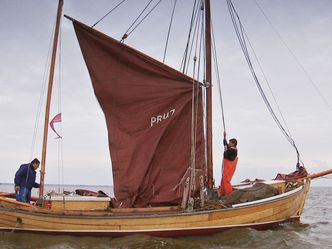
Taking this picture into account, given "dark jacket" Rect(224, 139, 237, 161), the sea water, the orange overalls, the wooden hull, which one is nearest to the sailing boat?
the wooden hull

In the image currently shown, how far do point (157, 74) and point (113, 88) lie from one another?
174cm

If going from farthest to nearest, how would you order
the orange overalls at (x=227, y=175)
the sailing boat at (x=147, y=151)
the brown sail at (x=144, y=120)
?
1. the brown sail at (x=144, y=120)
2. the orange overalls at (x=227, y=175)
3. the sailing boat at (x=147, y=151)

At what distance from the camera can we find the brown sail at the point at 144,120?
42.6ft

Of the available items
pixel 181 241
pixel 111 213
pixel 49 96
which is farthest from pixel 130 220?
pixel 49 96

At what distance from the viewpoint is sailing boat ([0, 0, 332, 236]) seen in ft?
39.0

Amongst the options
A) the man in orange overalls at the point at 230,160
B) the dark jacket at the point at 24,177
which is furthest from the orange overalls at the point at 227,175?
the dark jacket at the point at 24,177

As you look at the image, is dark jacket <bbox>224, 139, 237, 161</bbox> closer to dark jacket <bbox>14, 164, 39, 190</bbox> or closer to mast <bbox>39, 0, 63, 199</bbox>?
mast <bbox>39, 0, 63, 199</bbox>

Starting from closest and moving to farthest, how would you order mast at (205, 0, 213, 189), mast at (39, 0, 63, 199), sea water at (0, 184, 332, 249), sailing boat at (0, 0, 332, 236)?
1. sea water at (0, 184, 332, 249)
2. sailing boat at (0, 0, 332, 236)
3. mast at (39, 0, 63, 199)
4. mast at (205, 0, 213, 189)

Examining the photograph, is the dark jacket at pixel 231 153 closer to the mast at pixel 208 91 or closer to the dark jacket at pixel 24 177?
the mast at pixel 208 91

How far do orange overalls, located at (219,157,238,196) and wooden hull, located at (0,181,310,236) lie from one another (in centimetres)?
129

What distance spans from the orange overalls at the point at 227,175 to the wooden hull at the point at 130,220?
1.29 meters

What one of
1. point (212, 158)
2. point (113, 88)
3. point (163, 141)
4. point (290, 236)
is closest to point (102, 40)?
point (113, 88)

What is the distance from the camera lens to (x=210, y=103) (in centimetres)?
1351

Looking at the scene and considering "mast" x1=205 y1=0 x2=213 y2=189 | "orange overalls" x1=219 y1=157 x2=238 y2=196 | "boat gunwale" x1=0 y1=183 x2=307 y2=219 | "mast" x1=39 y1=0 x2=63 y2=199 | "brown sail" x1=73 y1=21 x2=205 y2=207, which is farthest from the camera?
"mast" x1=205 y1=0 x2=213 y2=189
